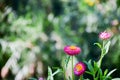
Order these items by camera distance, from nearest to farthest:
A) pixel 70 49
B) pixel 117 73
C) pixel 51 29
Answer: pixel 70 49
pixel 117 73
pixel 51 29

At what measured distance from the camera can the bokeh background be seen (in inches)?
139

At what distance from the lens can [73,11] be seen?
3.66m

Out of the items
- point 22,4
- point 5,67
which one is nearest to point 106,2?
point 22,4

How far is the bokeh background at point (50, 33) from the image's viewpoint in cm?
352

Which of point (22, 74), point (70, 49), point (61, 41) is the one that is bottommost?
point (22, 74)

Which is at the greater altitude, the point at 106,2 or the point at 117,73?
the point at 106,2

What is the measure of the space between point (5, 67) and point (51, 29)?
499mm

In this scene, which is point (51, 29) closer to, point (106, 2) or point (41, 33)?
point (41, 33)

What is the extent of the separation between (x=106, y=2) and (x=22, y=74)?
0.94 m

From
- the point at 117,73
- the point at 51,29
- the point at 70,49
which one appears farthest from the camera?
the point at 51,29

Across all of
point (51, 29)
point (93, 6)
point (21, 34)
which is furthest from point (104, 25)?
point (21, 34)

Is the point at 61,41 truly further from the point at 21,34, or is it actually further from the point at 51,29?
the point at 21,34

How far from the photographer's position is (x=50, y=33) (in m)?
3.56

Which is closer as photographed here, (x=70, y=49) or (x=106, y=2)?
(x=70, y=49)
